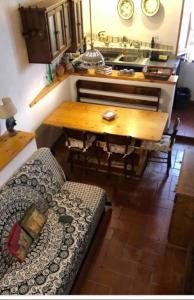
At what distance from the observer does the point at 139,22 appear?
208 inches

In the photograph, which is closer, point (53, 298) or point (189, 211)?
point (53, 298)

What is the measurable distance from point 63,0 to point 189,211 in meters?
3.06

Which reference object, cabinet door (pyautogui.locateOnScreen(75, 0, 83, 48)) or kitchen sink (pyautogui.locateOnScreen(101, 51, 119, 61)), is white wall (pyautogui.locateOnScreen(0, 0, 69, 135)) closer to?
cabinet door (pyautogui.locateOnScreen(75, 0, 83, 48))

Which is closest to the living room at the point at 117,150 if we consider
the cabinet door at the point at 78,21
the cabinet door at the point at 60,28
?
the cabinet door at the point at 60,28

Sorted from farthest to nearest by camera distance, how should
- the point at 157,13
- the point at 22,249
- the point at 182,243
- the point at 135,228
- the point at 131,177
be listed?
the point at 157,13 < the point at 131,177 < the point at 135,228 < the point at 182,243 < the point at 22,249

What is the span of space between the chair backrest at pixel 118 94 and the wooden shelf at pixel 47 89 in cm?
34

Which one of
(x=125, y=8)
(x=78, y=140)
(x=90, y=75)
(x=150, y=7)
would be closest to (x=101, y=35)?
(x=125, y=8)

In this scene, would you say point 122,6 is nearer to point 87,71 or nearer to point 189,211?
point 87,71

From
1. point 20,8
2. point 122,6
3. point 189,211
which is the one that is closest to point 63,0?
point 20,8

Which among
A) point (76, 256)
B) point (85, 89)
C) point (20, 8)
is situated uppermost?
point (20, 8)

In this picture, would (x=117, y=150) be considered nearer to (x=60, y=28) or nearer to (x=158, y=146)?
(x=158, y=146)

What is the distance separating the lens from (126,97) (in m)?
4.41

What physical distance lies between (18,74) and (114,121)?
4.60 ft

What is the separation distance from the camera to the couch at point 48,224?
2.20 m
